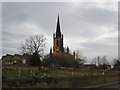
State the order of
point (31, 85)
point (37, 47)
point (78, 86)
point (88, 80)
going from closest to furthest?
point (31, 85) < point (78, 86) < point (88, 80) < point (37, 47)

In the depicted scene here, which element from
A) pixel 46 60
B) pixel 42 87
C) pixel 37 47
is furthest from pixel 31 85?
pixel 46 60

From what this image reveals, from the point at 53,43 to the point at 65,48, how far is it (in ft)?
23.0

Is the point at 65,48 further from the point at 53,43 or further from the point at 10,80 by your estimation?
the point at 10,80

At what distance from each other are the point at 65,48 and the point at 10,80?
10064 centimetres

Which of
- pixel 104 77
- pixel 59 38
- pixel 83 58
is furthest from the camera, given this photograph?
pixel 59 38

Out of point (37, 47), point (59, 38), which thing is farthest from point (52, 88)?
point (59, 38)

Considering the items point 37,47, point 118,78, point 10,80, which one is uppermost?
point 37,47

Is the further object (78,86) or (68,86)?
(78,86)

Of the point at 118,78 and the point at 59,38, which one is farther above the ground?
the point at 59,38

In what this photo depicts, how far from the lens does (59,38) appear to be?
110m

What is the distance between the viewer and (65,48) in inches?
4464

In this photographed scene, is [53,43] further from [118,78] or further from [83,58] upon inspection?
[118,78]

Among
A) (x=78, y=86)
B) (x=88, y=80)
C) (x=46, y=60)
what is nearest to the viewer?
(x=78, y=86)

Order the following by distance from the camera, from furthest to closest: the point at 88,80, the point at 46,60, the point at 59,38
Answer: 1. the point at 59,38
2. the point at 46,60
3. the point at 88,80
